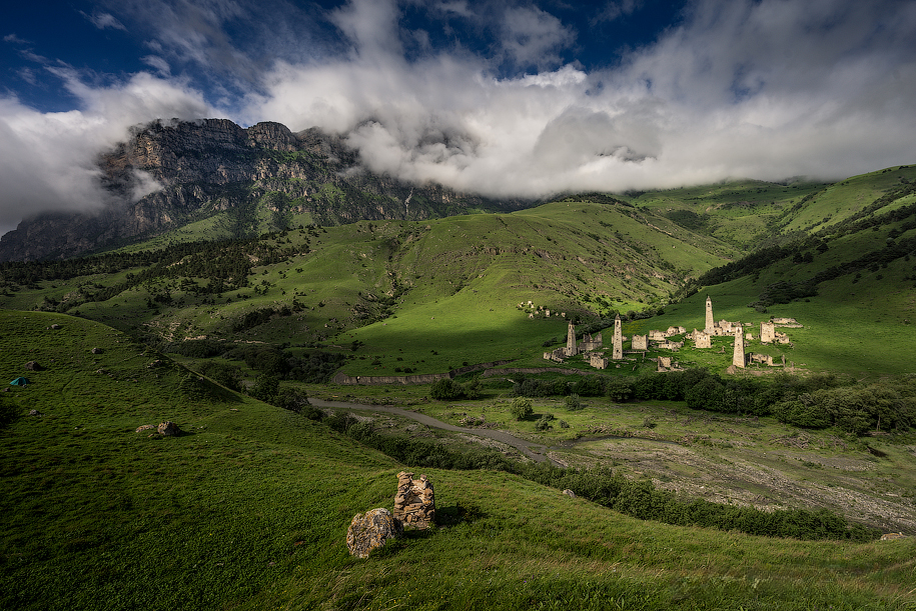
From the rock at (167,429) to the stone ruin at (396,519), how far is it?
19893mm

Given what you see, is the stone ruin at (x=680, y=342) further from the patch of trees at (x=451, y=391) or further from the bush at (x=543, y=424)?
the bush at (x=543, y=424)

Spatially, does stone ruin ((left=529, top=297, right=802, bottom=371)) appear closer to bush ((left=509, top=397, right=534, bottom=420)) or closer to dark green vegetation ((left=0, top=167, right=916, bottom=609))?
dark green vegetation ((left=0, top=167, right=916, bottom=609))

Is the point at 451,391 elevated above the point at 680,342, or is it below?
below

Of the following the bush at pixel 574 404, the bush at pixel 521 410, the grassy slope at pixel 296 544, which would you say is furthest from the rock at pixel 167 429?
the bush at pixel 574 404

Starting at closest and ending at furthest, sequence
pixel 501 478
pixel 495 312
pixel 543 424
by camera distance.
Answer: pixel 501 478, pixel 543 424, pixel 495 312

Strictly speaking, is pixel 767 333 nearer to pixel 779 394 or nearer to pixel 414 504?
pixel 779 394

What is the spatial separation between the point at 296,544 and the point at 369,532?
431cm

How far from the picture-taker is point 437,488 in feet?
86.9

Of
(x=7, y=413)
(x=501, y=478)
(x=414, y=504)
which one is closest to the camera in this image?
(x=414, y=504)

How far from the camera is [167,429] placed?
28.0 metres

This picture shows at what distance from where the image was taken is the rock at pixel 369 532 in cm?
1522

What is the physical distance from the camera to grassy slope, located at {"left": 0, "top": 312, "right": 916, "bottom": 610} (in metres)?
10.6

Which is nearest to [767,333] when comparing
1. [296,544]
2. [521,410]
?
[521,410]

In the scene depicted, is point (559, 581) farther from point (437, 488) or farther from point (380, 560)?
point (437, 488)
